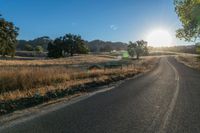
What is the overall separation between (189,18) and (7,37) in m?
23.0

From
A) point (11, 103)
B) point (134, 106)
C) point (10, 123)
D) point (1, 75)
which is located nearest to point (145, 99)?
point (134, 106)

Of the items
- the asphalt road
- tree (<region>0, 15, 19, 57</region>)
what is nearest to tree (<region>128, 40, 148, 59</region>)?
tree (<region>0, 15, 19, 57</region>)

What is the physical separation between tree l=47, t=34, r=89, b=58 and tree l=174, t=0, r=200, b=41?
6788 centimetres

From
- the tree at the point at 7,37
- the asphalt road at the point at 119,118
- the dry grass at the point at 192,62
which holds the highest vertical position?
the tree at the point at 7,37

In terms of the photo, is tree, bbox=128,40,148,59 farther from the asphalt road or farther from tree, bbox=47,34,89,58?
the asphalt road

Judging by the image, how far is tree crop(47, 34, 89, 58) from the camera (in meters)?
100

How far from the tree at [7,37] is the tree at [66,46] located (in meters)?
57.6

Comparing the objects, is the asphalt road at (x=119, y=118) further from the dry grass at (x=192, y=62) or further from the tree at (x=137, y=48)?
the tree at (x=137, y=48)

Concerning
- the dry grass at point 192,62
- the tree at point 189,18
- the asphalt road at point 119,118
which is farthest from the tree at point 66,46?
the asphalt road at point 119,118

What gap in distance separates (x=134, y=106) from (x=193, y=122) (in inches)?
116

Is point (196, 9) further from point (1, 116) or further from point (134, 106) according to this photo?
point (1, 116)

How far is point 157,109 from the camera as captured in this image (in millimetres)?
10508

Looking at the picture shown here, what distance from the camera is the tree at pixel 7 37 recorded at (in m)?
39.0

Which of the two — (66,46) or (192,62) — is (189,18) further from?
(66,46)
